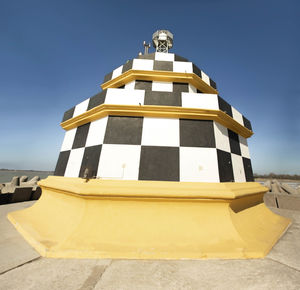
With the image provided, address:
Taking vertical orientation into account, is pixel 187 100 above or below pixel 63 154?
above

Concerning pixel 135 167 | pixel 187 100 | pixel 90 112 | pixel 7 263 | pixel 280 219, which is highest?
pixel 187 100

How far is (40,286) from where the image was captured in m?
1.04

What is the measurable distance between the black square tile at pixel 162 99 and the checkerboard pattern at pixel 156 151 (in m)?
0.28

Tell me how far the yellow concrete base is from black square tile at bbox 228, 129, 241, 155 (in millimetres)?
987

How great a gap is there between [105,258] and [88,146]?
172 centimetres

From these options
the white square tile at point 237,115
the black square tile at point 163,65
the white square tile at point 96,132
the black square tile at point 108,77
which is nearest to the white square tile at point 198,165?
the white square tile at point 237,115

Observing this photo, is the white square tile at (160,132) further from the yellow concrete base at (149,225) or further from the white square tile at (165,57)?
the white square tile at (165,57)

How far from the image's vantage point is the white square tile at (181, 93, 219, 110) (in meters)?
2.34

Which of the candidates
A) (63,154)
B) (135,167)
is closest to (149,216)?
(135,167)

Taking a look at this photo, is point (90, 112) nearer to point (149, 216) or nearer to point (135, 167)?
point (135, 167)

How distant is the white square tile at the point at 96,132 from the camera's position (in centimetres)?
235

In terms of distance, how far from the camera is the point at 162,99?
2.35m

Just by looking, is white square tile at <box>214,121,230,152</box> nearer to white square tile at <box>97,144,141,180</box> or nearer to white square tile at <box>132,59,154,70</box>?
white square tile at <box>97,144,141,180</box>

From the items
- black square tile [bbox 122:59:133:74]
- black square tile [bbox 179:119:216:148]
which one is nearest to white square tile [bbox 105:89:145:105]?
black square tile [bbox 179:119:216:148]
